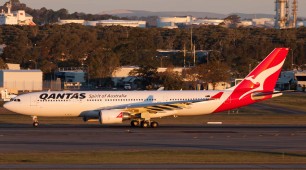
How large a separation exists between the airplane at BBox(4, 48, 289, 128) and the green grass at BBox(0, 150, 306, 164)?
15.4 meters

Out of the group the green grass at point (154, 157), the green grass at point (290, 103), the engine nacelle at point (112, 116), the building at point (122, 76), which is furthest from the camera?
the building at point (122, 76)

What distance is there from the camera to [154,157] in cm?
3412

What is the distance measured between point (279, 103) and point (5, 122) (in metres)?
35.7

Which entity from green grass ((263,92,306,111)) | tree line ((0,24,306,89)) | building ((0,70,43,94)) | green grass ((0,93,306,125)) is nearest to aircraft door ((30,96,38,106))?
green grass ((0,93,306,125))

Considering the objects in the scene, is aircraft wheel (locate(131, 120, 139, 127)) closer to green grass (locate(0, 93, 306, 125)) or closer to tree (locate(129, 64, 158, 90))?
green grass (locate(0, 93, 306, 125))

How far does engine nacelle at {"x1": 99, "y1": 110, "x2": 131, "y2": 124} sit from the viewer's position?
166ft

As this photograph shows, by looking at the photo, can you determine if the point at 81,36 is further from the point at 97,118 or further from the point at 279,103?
the point at 97,118

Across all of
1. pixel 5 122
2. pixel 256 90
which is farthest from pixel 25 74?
pixel 256 90

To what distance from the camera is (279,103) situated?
273 feet

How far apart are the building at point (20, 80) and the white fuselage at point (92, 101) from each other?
5229 cm

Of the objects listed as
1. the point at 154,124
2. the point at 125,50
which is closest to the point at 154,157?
the point at 154,124

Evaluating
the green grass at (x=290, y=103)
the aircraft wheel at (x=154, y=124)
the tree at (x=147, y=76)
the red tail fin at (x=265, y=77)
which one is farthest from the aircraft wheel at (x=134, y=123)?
the tree at (x=147, y=76)

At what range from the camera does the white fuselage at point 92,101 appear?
52.4 meters

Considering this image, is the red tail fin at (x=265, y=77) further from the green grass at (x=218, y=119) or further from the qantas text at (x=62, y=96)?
the qantas text at (x=62, y=96)
